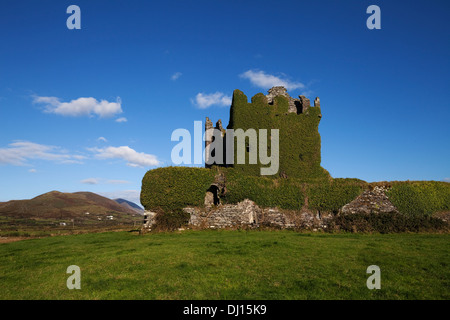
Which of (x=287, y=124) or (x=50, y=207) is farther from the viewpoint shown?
(x=50, y=207)

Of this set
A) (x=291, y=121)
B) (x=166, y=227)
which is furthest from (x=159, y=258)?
(x=291, y=121)

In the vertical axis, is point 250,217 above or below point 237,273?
below

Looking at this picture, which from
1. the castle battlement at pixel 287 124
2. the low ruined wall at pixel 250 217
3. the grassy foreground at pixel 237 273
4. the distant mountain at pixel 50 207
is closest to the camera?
the grassy foreground at pixel 237 273

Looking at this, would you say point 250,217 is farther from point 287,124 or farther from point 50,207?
point 50,207

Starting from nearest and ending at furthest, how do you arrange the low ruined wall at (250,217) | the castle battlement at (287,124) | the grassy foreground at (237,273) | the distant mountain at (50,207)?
the grassy foreground at (237,273), the low ruined wall at (250,217), the castle battlement at (287,124), the distant mountain at (50,207)

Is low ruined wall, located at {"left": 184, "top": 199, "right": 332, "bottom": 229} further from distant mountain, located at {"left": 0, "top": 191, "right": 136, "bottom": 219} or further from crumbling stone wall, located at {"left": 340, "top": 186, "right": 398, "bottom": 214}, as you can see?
distant mountain, located at {"left": 0, "top": 191, "right": 136, "bottom": 219}

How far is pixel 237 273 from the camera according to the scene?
8.27 metres

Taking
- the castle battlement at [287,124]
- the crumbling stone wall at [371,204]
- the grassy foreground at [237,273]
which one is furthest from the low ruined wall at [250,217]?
the grassy foreground at [237,273]

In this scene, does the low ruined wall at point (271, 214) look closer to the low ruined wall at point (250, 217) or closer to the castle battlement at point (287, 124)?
the low ruined wall at point (250, 217)

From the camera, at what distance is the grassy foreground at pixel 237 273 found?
6.66 meters

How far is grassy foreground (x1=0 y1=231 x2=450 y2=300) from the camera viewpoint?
6.66 metres

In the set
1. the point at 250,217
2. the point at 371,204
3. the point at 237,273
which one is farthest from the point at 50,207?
the point at 237,273

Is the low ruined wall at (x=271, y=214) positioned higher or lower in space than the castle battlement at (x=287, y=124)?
lower

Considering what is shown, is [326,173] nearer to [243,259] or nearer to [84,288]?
[243,259]
